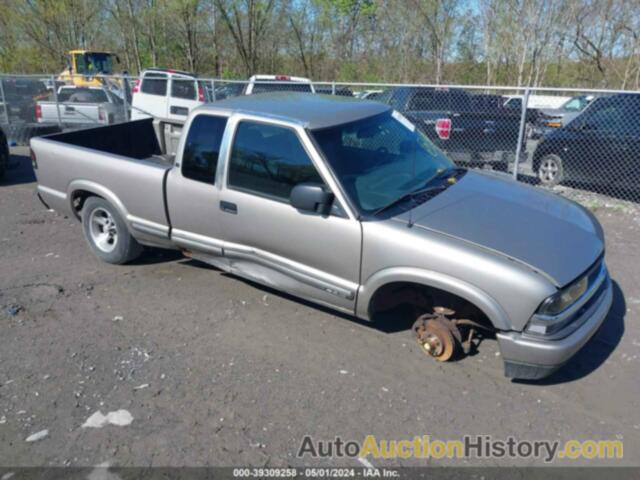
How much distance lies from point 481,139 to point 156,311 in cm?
650

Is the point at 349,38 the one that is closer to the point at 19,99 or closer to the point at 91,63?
the point at 91,63

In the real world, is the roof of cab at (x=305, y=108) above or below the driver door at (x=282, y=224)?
above

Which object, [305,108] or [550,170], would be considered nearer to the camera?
[305,108]

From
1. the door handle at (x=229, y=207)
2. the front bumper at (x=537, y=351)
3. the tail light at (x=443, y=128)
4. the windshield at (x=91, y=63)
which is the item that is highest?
the windshield at (x=91, y=63)

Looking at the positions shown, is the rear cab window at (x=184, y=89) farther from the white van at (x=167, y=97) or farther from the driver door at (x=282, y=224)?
the driver door at (x=282, y=224)

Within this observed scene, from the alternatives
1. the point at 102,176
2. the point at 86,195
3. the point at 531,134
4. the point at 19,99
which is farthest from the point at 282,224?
the point at 19,99

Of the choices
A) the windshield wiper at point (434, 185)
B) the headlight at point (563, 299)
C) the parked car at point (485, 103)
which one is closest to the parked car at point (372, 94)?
the parked car at point (485, 103)

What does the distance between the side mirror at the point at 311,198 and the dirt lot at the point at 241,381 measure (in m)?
1.15

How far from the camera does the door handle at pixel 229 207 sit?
4.11 m

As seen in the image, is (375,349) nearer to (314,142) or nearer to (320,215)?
(320,215)

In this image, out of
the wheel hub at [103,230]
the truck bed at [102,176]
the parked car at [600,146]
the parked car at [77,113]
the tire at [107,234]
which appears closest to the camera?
the truck bed at [102,176]

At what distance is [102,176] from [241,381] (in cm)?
279

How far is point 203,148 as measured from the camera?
4355 millimetres

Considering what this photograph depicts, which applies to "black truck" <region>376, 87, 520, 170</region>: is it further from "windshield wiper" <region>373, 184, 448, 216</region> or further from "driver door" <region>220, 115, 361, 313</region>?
"driver door" <region>220, 115, 361, 313</region>
